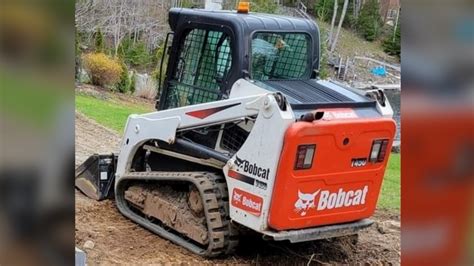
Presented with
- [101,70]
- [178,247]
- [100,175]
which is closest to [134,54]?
[101,70]

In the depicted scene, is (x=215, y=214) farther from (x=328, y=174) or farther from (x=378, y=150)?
(x=378, y=150)

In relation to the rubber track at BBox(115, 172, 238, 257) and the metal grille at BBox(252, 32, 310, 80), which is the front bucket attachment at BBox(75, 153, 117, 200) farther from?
the metal grille at BBox(252, 32, 310, 80)

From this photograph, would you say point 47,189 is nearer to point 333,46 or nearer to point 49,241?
point 49,241

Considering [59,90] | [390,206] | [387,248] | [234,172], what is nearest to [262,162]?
[234,172]

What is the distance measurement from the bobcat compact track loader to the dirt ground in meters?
0.13

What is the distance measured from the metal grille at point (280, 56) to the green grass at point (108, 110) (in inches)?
265

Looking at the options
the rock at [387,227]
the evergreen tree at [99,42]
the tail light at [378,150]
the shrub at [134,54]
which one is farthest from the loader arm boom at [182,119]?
the shrub at [134,54]

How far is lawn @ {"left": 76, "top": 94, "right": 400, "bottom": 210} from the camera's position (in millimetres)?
8183

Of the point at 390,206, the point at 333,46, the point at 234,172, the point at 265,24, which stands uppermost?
the point at 265,24

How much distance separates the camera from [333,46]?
2673 centimetres

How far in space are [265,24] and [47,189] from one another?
447 cm

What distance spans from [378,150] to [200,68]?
1.68 metres

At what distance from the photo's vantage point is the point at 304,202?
15.9 ft

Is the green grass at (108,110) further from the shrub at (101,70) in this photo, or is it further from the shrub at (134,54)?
the shrub at (134,54)
